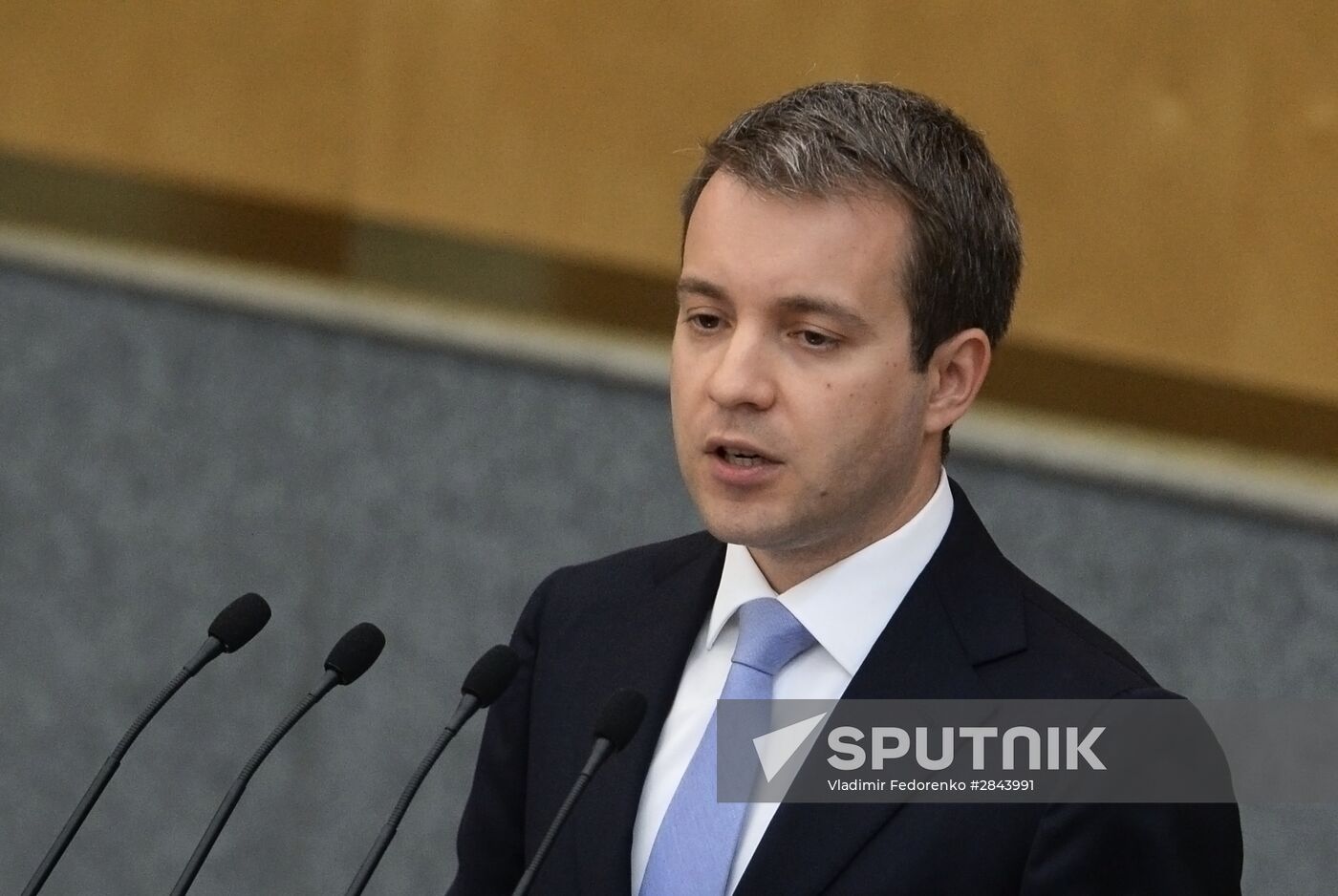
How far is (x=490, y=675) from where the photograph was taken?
1.35m

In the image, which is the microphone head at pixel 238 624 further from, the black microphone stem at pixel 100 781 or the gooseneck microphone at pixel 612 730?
the gooseneck microphone at pixel 612 730

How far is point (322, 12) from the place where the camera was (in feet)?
9.53

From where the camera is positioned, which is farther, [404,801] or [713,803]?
[713,803]

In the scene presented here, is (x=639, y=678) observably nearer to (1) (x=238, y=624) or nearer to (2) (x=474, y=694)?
(2) (x=474, y=694)

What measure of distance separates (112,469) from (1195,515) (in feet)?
5.78

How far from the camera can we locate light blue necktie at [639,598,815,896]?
138cm

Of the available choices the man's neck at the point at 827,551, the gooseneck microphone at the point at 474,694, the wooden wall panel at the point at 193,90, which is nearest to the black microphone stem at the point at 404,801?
the gooseneck microphone at the point at 474,694

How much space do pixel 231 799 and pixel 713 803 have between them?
0.37 m

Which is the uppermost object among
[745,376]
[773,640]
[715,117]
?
[745,376]

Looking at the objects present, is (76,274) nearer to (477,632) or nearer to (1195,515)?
(477,632)

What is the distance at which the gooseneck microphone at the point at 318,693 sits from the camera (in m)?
1.24

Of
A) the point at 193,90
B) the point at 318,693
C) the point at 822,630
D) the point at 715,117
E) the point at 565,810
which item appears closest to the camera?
the point at 565,810

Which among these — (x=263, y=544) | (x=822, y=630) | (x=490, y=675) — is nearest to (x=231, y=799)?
(x=490, y=675)

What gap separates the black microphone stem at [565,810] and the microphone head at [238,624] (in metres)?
0.30
